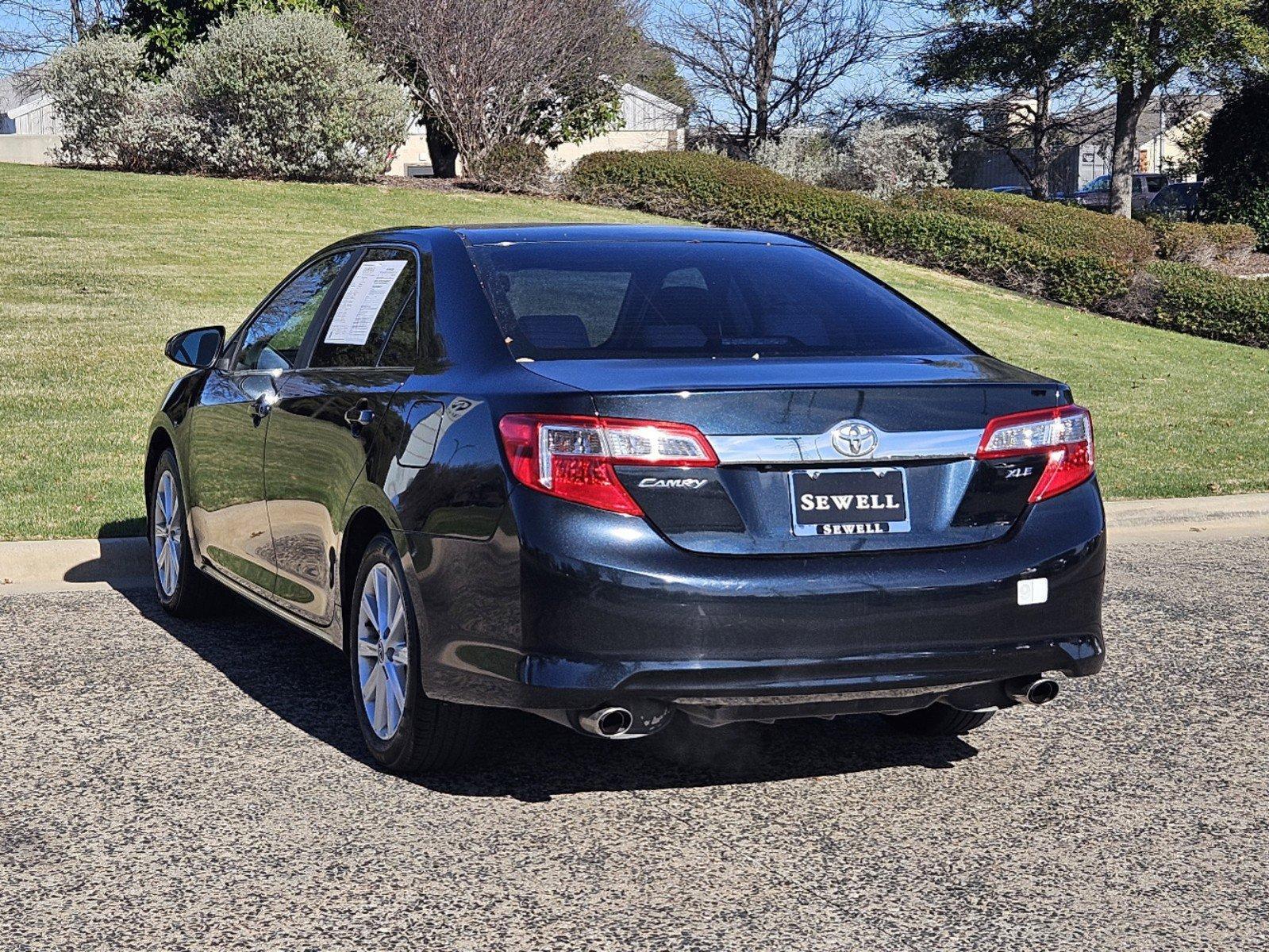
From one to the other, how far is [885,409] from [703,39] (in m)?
42.8

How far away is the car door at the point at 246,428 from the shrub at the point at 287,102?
20.8m

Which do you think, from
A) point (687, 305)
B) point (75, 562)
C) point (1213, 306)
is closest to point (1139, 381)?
point (1213, 306)

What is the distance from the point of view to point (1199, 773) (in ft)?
16.1

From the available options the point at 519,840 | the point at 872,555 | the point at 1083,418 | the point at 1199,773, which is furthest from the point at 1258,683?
the point at 519,840

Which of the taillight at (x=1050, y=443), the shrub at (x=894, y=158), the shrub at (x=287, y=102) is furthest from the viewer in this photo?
the shrub at (x=894, y=158)

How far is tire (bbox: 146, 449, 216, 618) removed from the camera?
6789 millimetres

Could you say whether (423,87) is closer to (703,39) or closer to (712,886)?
(703,39)

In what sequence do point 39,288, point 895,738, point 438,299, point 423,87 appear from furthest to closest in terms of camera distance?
point 423,87 → point 39,288 → point 895,738 → point 438,299

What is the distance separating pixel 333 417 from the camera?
5070 mm

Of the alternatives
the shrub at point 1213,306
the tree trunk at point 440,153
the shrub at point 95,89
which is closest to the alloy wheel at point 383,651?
the shrub at point 1213,306

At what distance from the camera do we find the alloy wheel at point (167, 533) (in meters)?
6.91

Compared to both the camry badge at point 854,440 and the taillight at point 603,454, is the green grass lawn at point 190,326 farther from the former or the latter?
the camry badge at point 854,440

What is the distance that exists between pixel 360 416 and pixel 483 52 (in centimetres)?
2507

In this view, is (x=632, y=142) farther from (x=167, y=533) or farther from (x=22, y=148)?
(x=167, y=533)
